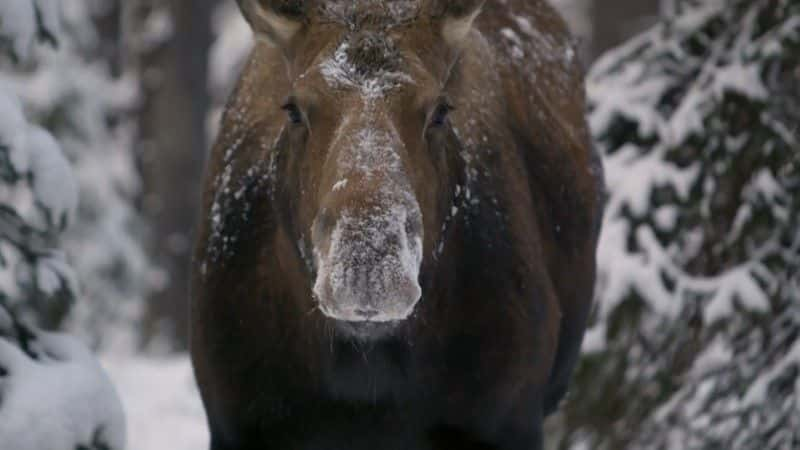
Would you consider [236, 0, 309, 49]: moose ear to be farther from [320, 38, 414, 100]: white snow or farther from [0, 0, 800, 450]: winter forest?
[0, 0, 800, 450]: winter forest

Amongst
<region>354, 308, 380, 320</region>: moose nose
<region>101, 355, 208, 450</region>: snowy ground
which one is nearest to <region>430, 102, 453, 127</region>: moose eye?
<region>354, 308, 380, 320</region>: moose nose

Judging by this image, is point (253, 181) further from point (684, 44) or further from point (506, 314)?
point (684, 44)

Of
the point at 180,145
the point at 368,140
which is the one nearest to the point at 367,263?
the point at 368,140

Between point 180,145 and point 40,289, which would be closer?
point 40,289

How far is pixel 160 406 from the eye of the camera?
37.5ft

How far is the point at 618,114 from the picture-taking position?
843 centimetres

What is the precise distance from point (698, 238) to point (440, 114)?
3758mm

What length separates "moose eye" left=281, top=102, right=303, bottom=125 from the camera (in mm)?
4730

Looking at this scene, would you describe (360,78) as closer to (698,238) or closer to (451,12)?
(451,12)

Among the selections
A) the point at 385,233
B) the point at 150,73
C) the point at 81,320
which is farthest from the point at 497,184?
the point at 150,73

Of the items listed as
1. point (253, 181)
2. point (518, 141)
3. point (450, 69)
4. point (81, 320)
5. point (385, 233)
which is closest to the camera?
point (385, 233)

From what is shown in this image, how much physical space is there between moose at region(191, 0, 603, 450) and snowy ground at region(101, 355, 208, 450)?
4.14 meters

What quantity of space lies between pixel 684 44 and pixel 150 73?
605 inches

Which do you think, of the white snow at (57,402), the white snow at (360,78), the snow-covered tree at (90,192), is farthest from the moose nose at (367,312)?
the snow-covered tree at (90,192)
